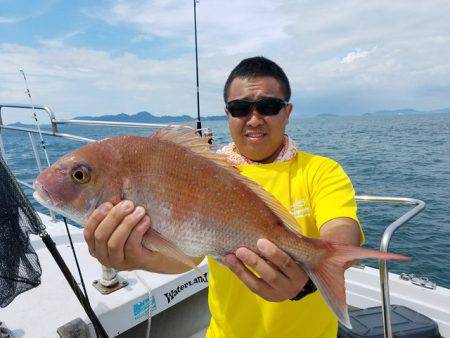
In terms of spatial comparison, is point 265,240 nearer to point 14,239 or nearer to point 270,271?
point 270,271

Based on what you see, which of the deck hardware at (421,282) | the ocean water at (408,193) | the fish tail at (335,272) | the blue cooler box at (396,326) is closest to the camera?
the fish tail at (335,272)

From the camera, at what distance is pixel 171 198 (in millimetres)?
1626

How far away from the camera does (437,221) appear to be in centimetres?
1073

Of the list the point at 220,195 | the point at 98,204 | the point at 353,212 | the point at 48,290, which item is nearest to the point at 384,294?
the point at 353,212

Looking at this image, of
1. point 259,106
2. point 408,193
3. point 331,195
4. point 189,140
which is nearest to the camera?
point 189,140

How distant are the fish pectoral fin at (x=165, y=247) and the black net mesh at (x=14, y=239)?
3.08 feet

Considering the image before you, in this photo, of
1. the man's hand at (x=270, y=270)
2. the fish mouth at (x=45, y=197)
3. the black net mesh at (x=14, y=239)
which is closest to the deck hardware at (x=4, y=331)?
the black net mesh at (x=14, y=239)

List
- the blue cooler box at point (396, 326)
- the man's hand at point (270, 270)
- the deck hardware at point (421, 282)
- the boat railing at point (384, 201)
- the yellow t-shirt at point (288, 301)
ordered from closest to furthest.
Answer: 1. the man's hand at point (270, 270)
2. the yellow t-shirt at point (288, 301)
3. the boat railing at point (384, 201)
4. the blue cooler box at point (396, 326)
5. the deck hardware at point (421, 282)

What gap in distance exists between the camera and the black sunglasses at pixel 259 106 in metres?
2.29

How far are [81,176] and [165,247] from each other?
534 mm

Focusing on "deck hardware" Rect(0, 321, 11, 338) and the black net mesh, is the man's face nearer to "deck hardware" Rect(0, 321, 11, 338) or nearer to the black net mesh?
the black net mesh

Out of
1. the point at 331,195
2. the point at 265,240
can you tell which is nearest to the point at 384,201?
the point at 331,195

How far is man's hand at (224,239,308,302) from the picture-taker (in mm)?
1553

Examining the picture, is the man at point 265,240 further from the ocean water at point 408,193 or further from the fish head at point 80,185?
the ocean water at point 408,193
